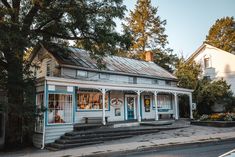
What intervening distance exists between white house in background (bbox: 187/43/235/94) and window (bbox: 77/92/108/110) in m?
19.6

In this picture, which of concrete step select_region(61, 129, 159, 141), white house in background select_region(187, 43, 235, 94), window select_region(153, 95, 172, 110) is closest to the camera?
concrete step select_region(61, 129, 159, 141)

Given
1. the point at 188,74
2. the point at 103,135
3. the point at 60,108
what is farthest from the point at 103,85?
the point at 188,74

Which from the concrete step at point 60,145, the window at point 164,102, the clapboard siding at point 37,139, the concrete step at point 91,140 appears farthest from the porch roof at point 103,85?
the concrete step at point 60,145

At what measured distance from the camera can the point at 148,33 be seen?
4650 cm

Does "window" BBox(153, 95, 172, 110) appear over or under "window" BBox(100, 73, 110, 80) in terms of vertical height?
under

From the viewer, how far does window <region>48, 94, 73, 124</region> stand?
15148 millimetres

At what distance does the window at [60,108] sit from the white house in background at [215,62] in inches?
935

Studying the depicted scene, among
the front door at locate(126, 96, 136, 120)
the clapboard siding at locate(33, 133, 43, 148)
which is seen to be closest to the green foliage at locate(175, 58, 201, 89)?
the front door at locate(126, 96, 136, 120)

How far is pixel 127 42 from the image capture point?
1755 cm

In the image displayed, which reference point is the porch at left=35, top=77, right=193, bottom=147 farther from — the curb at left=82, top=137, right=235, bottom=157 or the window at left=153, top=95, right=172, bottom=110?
the curb at left=82, top=137, right=235, bottom=157

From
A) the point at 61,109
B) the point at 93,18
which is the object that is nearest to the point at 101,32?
the point at 93,18

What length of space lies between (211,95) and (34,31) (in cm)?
2070

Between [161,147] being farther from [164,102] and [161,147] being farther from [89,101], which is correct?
[164,102]

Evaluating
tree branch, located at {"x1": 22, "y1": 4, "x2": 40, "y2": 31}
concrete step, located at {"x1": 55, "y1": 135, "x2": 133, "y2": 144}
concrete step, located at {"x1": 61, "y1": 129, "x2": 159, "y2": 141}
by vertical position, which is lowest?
concrete step, located at {"x1": 55, "y1": 135, "x2": 133, "y2": 144}
